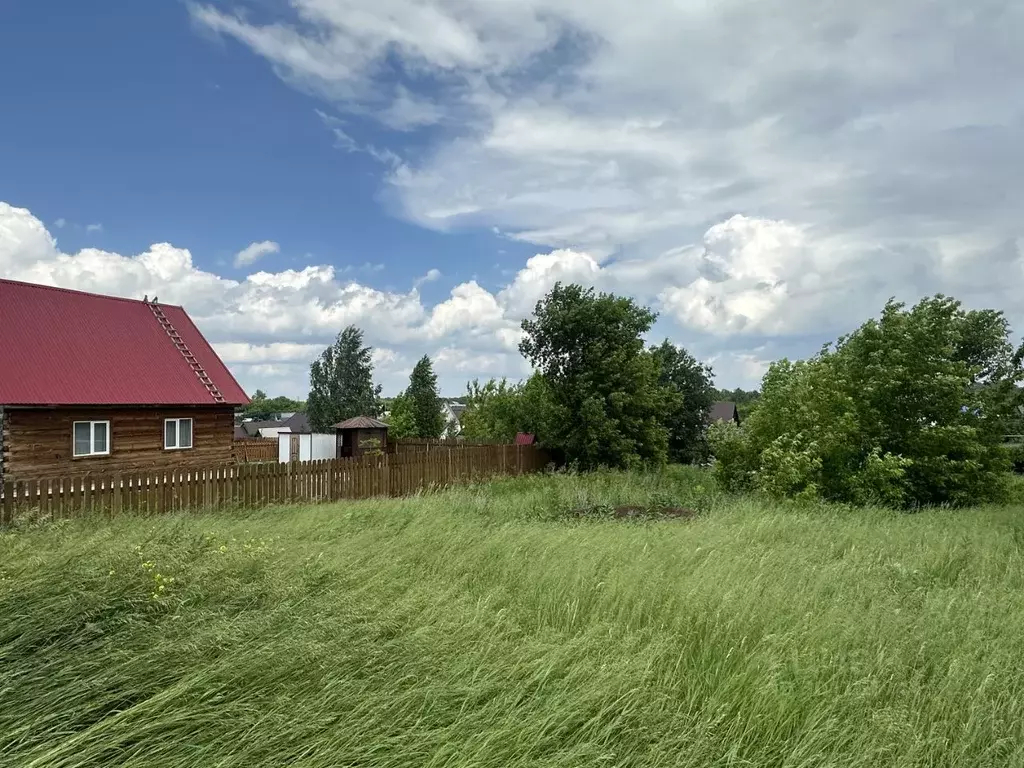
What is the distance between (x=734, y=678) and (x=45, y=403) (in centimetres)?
1737

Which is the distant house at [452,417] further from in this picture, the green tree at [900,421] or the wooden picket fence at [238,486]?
the green tree at [900,421]

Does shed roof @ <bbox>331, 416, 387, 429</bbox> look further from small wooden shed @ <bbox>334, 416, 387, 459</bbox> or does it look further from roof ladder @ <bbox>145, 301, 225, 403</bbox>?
roof ladder @ <bbox>145, 301, 225, 403</bbox>

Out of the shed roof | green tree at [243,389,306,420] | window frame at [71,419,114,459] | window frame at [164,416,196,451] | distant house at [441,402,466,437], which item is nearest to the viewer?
window frame at [71,419,114,459]

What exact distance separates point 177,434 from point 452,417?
51799 mm

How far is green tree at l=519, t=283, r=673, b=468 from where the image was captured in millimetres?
20531

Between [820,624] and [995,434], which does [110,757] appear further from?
[995,434]

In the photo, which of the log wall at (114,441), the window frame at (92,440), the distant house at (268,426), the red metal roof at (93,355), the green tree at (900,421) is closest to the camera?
the green tree at (900,421)

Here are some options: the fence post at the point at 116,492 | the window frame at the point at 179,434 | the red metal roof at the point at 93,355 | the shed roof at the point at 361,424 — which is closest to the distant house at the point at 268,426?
the shed roof at the point at 361,424

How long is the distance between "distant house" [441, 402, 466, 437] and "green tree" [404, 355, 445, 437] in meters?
3.23

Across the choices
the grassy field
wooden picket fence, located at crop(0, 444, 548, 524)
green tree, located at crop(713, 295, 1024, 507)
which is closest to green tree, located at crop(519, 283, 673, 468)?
wooden picket fence, located at crop(0, 444, 548, 524)

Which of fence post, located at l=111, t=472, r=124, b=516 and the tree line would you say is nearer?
fence post, located at l=111, t=472, r=124, b=516

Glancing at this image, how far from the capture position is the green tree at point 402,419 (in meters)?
37.2

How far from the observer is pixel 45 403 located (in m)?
15.7

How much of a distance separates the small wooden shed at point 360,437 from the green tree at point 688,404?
12.0 metres
